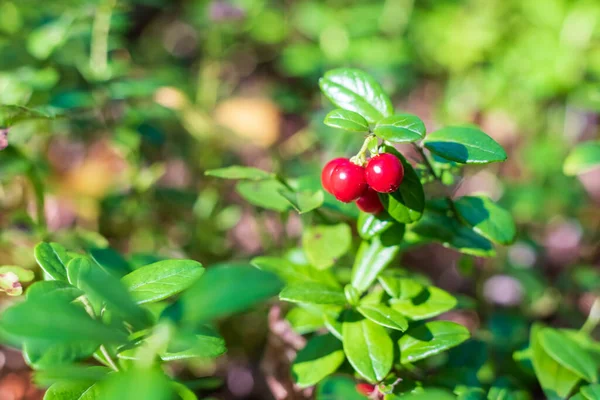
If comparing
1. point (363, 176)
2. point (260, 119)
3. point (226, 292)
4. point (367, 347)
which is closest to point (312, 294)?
point (367, 347)

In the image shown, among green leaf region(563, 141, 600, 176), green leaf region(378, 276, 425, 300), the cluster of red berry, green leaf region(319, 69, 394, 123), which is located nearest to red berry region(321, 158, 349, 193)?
the cluster of red berry

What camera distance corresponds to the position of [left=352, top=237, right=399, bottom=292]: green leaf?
108cm

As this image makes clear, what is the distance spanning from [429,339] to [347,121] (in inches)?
17.4

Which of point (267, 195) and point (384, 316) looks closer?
point (384, 316)

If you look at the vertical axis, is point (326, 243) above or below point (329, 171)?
below

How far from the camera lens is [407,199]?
96cm

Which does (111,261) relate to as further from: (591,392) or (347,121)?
(591,392)

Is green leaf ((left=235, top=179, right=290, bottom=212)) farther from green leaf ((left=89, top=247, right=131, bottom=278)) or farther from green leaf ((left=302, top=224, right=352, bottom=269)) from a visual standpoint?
green leaf ((left=89, top=247, right=131, bottom=278))

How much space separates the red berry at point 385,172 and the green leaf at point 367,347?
0.90 feet

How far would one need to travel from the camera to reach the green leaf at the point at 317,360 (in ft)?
3.31

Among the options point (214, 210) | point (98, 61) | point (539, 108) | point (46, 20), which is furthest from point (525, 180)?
point (46, 20)

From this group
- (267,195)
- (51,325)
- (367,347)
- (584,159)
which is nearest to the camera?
(51,325)

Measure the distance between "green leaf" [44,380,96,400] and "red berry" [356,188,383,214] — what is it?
556mm

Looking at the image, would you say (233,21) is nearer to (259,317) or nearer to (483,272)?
(259,317)
